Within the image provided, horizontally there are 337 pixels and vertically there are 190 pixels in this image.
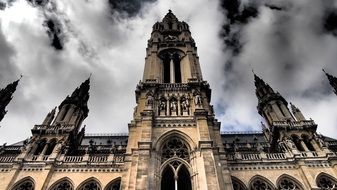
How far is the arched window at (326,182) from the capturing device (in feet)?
70.1

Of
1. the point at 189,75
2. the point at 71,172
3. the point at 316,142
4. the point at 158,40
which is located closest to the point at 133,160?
the point at 71,172

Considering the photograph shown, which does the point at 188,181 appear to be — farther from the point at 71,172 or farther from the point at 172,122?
the point at 71,172

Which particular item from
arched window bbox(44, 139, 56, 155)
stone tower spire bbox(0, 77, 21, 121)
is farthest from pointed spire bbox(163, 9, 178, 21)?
arched window bbox(44, 139, 56, 155)

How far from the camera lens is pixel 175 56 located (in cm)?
3441

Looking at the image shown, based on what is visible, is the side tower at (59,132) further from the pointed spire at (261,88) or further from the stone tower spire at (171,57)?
the pointed spire at (261,88)

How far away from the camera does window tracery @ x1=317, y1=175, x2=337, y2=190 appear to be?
21.3 m

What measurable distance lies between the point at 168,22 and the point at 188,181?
29.0 metres

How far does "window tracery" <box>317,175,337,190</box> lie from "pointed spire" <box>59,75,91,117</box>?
25.6 meters

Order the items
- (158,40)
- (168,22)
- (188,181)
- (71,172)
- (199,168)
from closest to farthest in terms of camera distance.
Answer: (199,168)
(188,181)
(71,172)
(158,40)
(168,22)

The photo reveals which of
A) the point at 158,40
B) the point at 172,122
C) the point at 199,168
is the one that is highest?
the point at 158,40

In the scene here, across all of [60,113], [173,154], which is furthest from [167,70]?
[173,154]

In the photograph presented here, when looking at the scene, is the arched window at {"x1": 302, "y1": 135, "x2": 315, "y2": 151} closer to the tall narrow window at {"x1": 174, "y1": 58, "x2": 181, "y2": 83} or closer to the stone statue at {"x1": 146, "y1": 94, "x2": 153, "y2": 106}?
the tall narrow window at {"x1": 174, "y1": 58, "x2": 181, "y2": 83}

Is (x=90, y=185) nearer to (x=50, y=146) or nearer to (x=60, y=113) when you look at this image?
(x=50, y=146)

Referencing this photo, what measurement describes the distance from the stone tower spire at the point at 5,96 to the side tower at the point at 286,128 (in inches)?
1152
